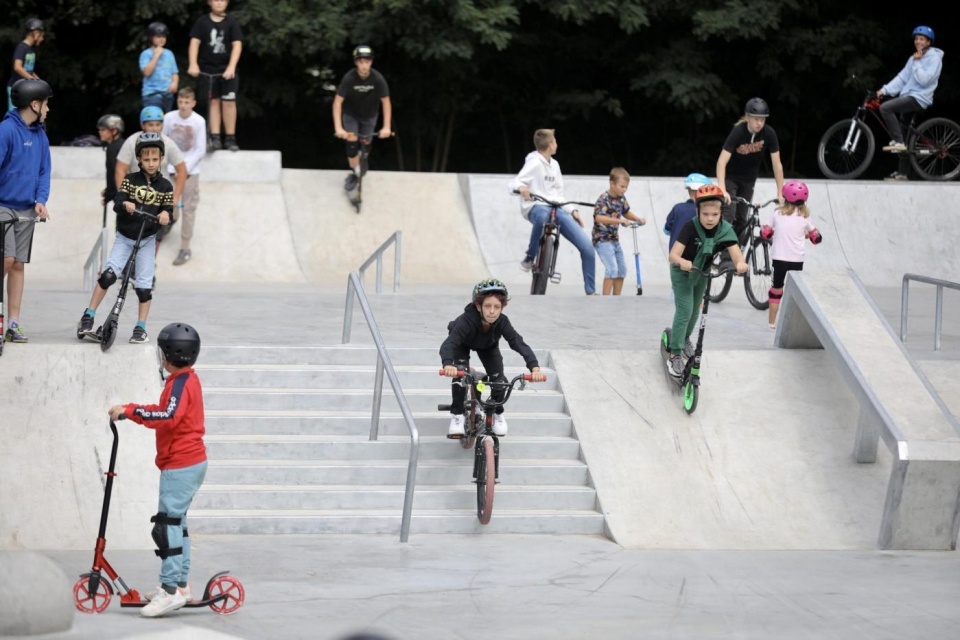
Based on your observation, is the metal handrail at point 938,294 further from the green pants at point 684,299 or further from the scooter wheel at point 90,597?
the scooter wheel at point 90,597

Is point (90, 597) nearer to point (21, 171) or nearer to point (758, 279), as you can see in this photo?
point (21, 171)

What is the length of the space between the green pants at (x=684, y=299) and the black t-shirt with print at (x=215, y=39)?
357 inches

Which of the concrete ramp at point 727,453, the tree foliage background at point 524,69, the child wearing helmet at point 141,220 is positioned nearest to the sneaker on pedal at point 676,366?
the concrete ramp at point 727,453

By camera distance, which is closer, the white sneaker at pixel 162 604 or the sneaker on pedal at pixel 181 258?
the white sneaker at pixel 162 604

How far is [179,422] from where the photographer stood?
7.53m

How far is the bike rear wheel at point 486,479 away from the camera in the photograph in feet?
31.2

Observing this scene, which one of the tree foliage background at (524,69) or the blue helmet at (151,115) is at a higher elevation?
the tree foliage background at (524,69)

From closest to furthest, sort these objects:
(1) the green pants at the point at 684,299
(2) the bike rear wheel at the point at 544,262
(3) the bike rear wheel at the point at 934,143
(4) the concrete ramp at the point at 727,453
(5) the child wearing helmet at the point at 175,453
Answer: (5) the child wearing helmet at the point at 175,453 → (4) the concrete ramp at the point at 727,453 → (1) the green pants at the point at 684,299 → (2) the bike rear wheel at the point at 544,262 → (3) the bike rear wheel at the point at 934,143

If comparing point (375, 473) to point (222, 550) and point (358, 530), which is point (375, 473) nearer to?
point (358, 530)

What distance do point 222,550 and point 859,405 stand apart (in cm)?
515

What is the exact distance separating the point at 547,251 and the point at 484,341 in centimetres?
532

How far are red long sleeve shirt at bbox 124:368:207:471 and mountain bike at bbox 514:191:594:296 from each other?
7.88m

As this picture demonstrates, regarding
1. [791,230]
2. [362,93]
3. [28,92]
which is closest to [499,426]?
[28,92]

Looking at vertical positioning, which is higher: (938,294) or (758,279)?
(938,294)
